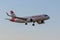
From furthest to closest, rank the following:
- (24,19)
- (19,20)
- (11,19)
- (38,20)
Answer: (11,19) < (19,20) < (24,19) < (38,20)

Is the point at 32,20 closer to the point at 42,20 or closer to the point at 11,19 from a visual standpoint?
the point at 42,20

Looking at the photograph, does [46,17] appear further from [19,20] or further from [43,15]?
[19,20]

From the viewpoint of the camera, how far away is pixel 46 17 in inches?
4791

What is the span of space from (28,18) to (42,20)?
919 cm

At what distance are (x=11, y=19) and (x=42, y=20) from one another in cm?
3755

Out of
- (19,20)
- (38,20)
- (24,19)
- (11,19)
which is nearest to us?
(38,20)

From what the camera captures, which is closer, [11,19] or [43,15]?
[43,15]

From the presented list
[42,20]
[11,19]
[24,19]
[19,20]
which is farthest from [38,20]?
[11,19]

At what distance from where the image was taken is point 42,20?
123 metres

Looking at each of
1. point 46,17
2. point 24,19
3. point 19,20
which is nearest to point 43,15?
point 46,17

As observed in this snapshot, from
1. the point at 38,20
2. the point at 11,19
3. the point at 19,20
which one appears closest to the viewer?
the point at 38,20

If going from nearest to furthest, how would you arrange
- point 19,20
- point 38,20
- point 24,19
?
point 38,20
point 24,19
point 19,20

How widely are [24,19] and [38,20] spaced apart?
499 inches

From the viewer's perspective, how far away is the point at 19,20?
142m
